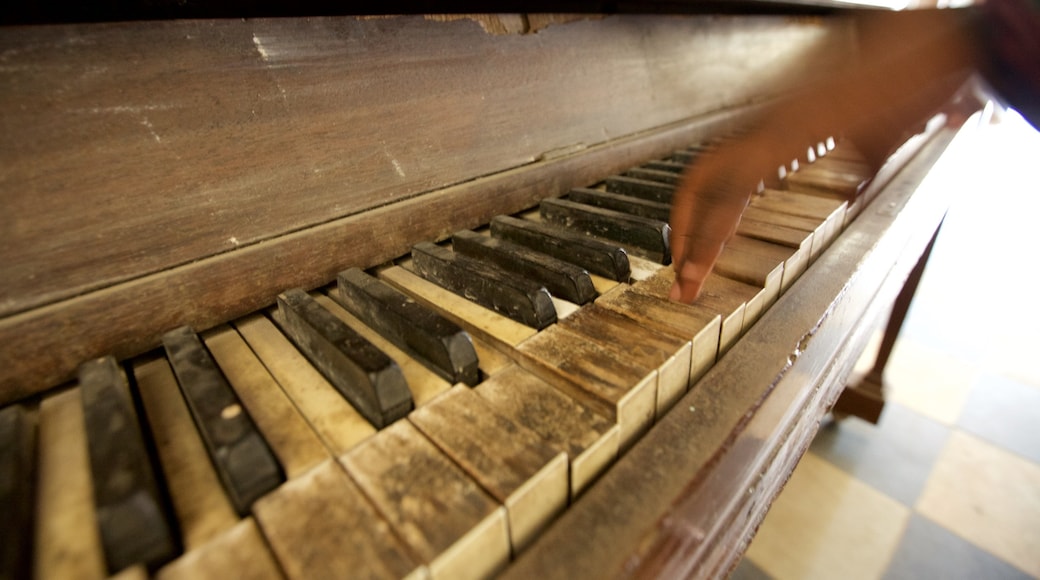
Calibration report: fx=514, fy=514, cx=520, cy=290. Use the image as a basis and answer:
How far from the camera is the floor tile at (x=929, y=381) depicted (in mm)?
2337

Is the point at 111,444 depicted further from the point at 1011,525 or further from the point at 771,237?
the point at 1011,525

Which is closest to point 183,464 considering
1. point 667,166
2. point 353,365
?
point 353,365

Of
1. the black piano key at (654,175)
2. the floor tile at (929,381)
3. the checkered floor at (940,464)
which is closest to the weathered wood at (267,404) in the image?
the black piano key at (654,175)

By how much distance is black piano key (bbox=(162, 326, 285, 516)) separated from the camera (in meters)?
0.46

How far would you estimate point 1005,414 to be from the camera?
7.44 feet

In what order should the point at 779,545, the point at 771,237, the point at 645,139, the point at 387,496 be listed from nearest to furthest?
the point at 387,496, the point at 771,237, the point at 645,139, the point at 779,545

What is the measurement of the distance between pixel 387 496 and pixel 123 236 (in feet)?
1.67

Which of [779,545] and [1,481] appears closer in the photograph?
[1,481]

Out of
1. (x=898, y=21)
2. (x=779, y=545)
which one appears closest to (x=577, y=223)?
(x=898, y=21)

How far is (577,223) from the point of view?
0.99m

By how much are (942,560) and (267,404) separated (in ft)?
7.08

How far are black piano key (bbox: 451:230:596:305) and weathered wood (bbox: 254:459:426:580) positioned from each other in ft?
1.31

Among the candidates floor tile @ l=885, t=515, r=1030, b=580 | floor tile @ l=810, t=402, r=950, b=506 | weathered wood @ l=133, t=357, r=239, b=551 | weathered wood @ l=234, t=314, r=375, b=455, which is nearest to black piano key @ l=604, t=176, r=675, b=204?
weathered wood @ l=234, t=314, r=375, b=455

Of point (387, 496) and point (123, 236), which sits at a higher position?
point (123, 236)
